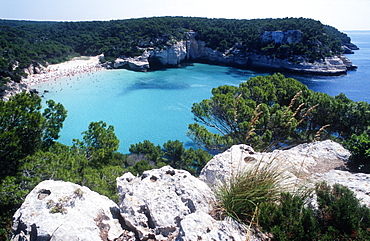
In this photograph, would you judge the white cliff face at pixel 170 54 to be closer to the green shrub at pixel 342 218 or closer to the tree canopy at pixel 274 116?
the tree canopy at pixel 274 116

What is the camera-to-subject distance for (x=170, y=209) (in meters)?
3.28

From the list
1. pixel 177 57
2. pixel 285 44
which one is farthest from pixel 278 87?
pixel 285 44

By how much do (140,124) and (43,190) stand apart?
16.7 metres

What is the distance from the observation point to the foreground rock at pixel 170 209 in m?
2.54

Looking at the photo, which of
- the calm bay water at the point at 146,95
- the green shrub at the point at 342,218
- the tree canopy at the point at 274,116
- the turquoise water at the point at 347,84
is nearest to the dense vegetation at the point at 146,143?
the tree canopy at the point at 274,116

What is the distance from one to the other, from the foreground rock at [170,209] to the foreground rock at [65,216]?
250 mm

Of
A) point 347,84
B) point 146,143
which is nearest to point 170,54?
point 347,84

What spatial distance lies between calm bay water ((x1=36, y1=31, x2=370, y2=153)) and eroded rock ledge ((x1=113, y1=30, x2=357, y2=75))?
2387 millimetres

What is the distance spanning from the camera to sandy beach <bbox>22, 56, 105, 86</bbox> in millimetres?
31172

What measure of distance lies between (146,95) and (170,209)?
2576 cm

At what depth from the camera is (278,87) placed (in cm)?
1212

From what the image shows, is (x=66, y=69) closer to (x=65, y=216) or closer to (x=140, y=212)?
(x=65, y=216)

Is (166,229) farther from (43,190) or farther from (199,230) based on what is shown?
(43,190)

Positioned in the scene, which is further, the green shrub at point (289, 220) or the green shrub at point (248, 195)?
the green shrub at point (248, 195)
